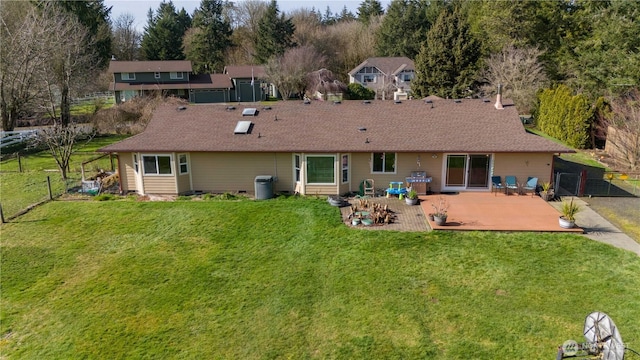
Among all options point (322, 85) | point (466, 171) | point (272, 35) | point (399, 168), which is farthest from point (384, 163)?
point (272, 35)

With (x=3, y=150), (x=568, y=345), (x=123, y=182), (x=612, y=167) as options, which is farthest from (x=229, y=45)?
(x=568, y=345)

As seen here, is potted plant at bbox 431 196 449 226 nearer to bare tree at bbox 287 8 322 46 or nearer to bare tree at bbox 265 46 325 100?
bare tree at bbox 265 46 325 100

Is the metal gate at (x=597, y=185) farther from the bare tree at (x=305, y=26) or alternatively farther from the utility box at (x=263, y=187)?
the bare tree at (x=305, y=26)

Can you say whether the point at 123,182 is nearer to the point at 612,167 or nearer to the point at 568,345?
the point at 568,345

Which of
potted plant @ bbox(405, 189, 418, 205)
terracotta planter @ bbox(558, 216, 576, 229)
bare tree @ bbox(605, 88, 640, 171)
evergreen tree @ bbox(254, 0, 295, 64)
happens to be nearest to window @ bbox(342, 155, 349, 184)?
potted plant @ bbox(405, 189, 418, 205)

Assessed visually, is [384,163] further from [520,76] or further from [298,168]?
[520,76]

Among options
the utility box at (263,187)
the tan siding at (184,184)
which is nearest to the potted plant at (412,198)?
the utility box at (263,187)
